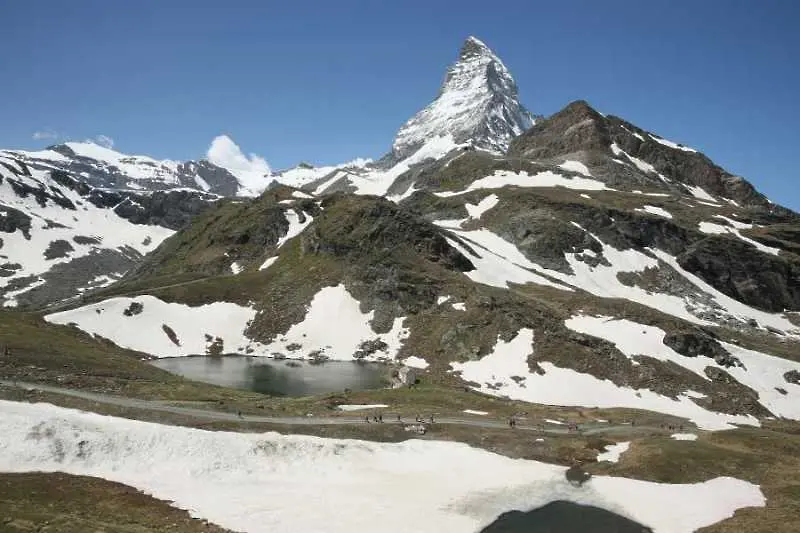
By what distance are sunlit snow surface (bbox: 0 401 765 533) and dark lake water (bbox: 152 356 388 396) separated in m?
36.2

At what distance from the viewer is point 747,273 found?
166500mm

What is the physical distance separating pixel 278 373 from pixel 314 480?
55.6m

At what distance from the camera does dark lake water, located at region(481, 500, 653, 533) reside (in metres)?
37.5

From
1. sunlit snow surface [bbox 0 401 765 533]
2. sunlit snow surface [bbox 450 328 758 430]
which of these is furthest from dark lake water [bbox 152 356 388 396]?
sunlit snow surface [bbox 0 401 765 533]

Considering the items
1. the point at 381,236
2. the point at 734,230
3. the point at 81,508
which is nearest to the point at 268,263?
the point at 381,236

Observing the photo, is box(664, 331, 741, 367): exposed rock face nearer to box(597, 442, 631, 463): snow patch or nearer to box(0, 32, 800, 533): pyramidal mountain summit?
box(0, 32, 800, 533): pyramidal mountain summit

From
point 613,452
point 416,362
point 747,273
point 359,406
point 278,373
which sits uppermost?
point 747,273

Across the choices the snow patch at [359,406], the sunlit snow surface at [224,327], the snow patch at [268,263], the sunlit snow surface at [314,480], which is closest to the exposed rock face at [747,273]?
the sunlit snow surface at [224,327]

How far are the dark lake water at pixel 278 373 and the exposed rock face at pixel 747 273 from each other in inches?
4475

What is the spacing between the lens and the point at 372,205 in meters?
155

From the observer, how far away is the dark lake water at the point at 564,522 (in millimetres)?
37500

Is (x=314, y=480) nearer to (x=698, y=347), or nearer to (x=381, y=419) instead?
(x=381, y=419)

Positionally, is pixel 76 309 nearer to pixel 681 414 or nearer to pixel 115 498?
pixel 115 498

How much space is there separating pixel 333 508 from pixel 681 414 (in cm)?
6495
